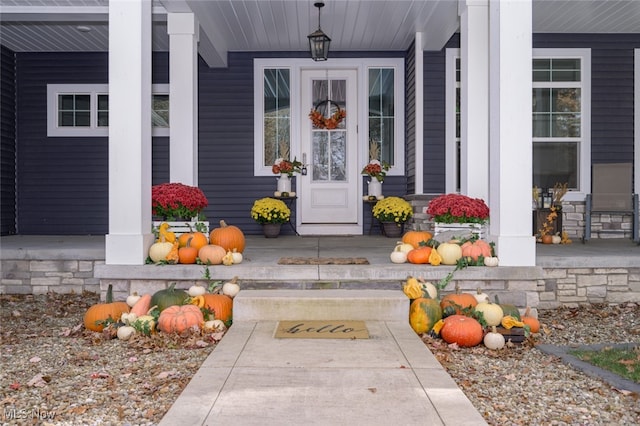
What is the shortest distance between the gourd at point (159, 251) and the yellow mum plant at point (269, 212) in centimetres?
298

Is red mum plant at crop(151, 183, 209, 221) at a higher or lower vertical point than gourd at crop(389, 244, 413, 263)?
higher

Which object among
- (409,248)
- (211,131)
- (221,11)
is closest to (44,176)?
(211,131)

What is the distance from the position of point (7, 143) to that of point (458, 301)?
6.61m

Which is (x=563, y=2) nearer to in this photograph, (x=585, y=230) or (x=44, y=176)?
(x=585, y=230)

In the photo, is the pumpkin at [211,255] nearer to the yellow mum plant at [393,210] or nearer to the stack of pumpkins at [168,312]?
the stack of pumpkins at [168,312]

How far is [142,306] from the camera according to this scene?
368 centimetres

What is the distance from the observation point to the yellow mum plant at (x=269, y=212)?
23.2 ft

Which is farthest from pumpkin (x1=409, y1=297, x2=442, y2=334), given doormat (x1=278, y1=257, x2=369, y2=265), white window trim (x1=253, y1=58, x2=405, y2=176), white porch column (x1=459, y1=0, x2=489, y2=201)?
white window trim (x1=253, y1=58, x2=405, y2=176)

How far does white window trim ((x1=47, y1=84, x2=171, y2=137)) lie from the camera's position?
771 centimetres

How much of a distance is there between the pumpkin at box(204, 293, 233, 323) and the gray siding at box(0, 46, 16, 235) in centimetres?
506

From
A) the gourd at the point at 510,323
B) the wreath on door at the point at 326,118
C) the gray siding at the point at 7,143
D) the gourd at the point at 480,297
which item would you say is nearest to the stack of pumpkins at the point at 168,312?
the gourd at the point at 480,297

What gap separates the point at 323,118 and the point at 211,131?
5.14ft

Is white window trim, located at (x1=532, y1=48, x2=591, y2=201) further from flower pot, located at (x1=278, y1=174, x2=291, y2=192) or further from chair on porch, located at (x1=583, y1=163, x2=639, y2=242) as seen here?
flower pot, located at (x1=278, y1=174, x2=291, y2=192)

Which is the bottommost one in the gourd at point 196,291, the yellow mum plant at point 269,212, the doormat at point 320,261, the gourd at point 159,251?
the gourd at point 196,291
